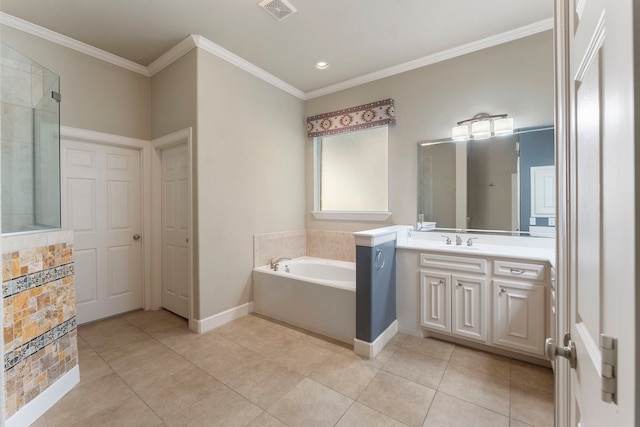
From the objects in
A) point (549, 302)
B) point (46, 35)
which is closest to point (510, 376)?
point (549, 302)

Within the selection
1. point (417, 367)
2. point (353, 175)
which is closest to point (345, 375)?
point (417, 367)

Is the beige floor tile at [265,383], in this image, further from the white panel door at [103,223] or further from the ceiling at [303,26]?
the ceiling at [303,26]

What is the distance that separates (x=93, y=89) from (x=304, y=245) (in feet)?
Answer: 9.68

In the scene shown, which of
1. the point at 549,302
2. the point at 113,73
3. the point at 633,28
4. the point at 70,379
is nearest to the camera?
the point at 633,28

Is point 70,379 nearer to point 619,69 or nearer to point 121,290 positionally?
point 121,290

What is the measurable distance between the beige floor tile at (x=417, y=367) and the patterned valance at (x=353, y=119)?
243 cm

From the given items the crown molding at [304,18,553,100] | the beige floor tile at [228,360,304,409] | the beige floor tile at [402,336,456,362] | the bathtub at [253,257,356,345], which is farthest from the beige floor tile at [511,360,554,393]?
the crown molding at [304,18,553,100]

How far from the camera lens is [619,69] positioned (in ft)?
1.30

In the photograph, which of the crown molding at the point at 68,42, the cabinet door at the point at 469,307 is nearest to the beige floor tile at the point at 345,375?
the cabinet door at the point at 469,307

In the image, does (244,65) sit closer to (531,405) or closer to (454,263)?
(454,263)

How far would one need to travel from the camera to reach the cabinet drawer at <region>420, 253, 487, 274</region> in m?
2.28

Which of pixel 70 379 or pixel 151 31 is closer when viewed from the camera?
pixel 70 379

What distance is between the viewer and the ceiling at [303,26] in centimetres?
225

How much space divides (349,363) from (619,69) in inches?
89.4
